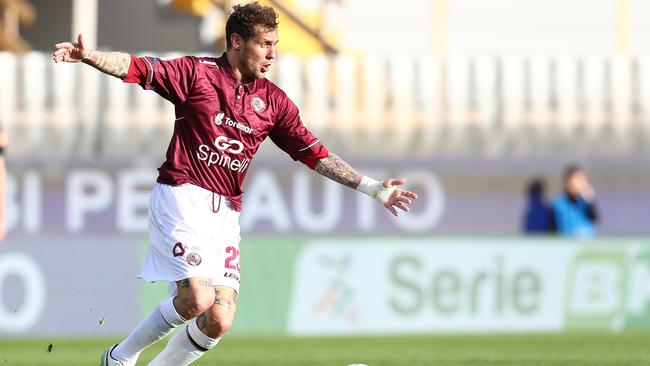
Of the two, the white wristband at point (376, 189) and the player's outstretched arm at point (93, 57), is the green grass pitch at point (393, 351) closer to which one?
the white wristband at point (376, 189)

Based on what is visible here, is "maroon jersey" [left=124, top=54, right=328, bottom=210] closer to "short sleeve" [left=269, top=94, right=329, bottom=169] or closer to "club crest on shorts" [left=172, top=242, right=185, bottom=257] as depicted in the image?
"short sleeve" [left=269, top=94, right=329, bottom=169]

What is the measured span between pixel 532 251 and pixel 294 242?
2519 mm

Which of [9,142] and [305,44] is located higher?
[305,44]

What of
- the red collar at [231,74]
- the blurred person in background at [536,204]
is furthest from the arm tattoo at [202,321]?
the blurred person in background at [536,204]

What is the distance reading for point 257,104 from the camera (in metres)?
8.05

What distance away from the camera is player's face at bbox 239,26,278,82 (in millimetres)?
7836

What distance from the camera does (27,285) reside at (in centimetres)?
1468

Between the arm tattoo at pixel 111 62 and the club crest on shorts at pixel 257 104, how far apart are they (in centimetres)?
76

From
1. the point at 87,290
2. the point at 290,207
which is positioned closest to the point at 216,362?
the point at 87,290

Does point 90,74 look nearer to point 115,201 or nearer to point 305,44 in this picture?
point 115,201

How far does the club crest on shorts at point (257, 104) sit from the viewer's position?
8024 mm

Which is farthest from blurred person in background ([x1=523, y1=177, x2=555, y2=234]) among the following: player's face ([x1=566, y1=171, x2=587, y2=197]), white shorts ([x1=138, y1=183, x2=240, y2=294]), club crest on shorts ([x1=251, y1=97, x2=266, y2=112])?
white shorts ([x1=138, y1=183, x2=240, y2=294])

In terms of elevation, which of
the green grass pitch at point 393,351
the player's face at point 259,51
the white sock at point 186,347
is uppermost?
the player's face at point 259,51

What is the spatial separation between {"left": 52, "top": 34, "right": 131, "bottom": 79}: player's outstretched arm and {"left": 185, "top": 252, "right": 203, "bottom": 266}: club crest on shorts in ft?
3.33
